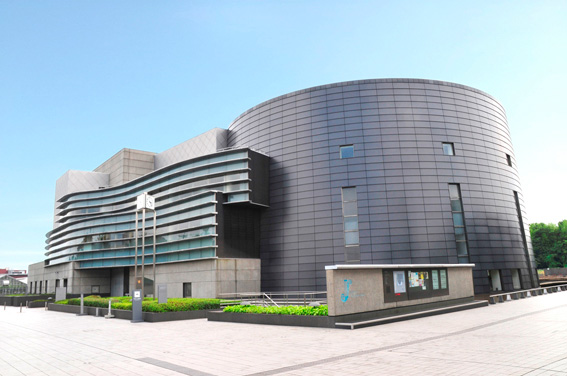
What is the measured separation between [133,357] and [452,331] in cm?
1285

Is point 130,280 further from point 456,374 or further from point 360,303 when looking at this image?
point 456,374

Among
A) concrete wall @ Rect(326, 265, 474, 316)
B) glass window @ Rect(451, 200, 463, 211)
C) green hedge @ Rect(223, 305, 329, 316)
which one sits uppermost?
glass window @ Rect(451, 200, 463, 211)

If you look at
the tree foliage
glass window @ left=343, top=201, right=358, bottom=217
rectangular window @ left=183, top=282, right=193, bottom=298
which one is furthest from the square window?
the tree foliage

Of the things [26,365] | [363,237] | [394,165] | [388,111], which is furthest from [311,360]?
[388,111]

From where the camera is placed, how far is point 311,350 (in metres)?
14.0

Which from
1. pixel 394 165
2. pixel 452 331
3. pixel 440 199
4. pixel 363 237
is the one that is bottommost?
pixel 452 331

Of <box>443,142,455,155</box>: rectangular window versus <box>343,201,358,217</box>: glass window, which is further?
<box>443,142,455,155</box>: rectangular window

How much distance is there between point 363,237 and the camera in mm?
43406

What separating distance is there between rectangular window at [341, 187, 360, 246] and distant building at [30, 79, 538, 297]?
0.12m

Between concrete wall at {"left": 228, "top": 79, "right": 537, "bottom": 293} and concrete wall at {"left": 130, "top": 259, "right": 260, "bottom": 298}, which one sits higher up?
concrete wall at {"left": 228, "top": 79, "right": 537, "bottom": 293}

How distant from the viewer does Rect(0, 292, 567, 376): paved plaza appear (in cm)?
1087

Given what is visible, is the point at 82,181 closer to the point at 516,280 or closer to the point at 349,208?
the point at 349,208

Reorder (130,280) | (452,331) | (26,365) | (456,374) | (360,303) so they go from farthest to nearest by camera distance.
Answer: (130,280)
(360,303)
(452,331)
(26,365)
(456,374)

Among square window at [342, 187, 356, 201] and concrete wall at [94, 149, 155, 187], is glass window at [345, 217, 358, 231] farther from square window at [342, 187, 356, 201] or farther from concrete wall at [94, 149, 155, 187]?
concrete wall at [94, 149, 155, 187]
